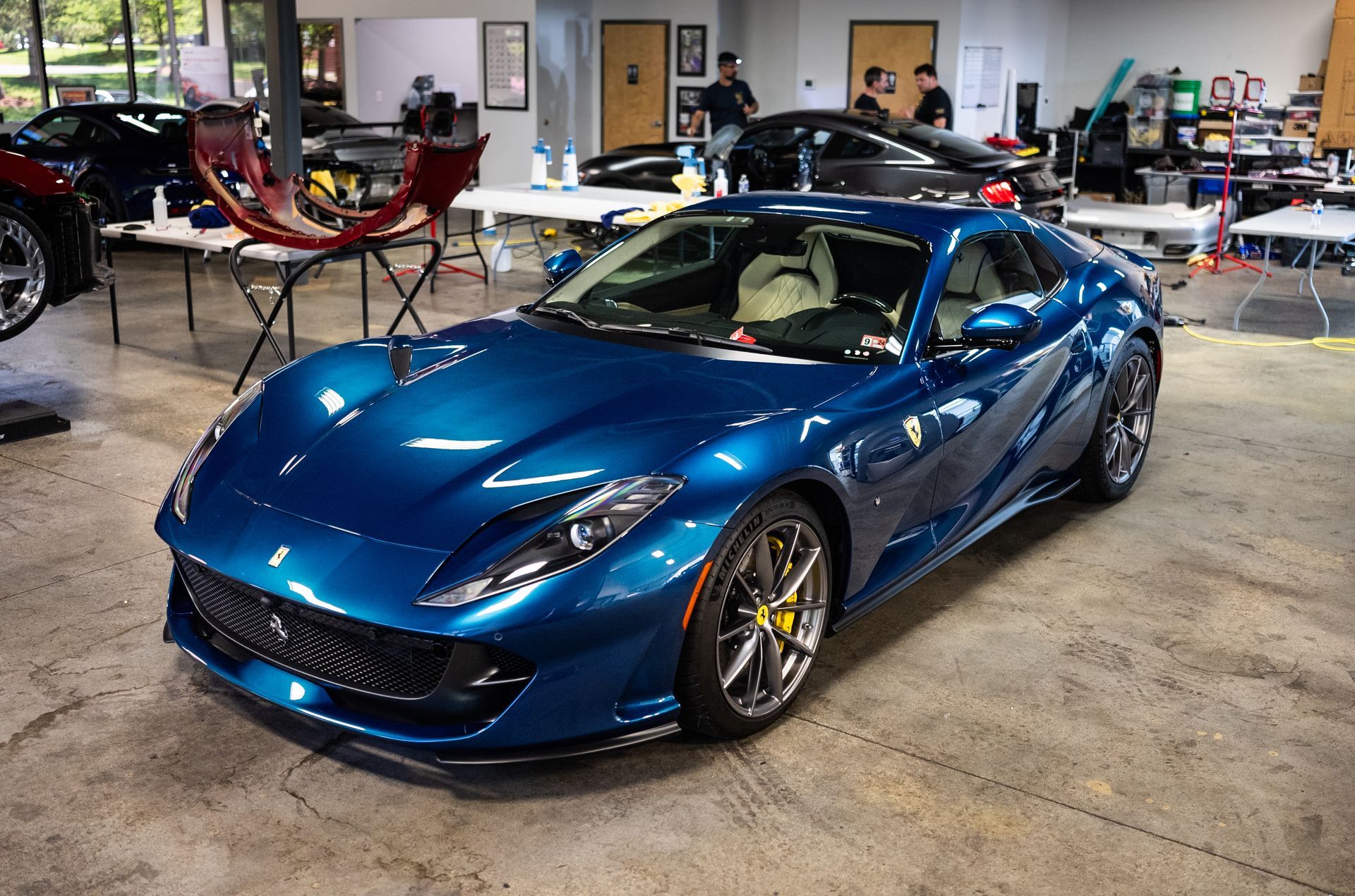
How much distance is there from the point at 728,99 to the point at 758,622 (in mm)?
10884

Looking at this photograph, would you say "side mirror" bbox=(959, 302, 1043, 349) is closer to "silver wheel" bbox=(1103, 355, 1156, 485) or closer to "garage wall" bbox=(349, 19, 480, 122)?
"silver wheel" bbox=(1103, 355, 1156, 485)

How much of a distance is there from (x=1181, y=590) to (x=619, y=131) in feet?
46.4

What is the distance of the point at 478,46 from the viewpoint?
1659 cm

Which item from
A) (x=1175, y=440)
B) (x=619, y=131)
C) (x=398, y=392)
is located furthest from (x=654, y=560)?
(x=619, y=131)

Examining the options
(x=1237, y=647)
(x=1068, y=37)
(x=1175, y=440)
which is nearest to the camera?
(x=1237, y=647)

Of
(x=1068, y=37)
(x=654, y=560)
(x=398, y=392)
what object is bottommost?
(x=654, y=560)

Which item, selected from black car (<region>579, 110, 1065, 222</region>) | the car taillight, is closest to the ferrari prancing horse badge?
black car (<region>579, 110, 1065, 222</region>)

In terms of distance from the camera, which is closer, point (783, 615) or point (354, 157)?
point (783, 615)

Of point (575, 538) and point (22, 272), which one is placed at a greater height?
point (22, 272)

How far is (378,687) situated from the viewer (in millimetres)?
2658

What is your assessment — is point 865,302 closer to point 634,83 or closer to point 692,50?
point 692,50

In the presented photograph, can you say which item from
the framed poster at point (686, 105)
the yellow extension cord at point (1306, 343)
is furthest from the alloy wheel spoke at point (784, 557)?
the framed poster at point (686, 105)

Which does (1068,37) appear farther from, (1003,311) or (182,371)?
(1003,311)

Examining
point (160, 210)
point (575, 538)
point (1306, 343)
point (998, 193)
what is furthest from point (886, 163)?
point (575, 538)
